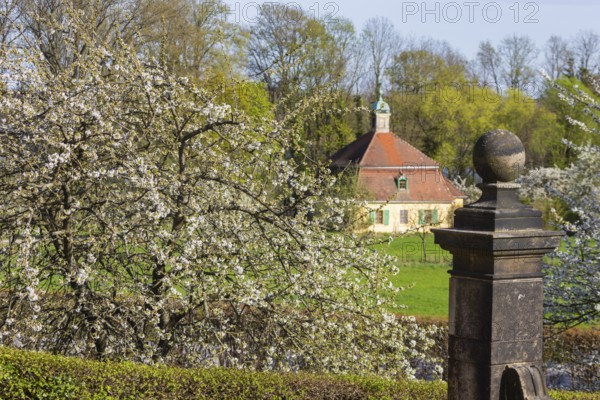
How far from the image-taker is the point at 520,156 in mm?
5234

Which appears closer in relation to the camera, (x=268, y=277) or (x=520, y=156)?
(x=520, y=156)

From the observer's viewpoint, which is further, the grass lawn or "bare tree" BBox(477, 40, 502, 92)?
"bare tree" BBox(477, 40, 502, 92)

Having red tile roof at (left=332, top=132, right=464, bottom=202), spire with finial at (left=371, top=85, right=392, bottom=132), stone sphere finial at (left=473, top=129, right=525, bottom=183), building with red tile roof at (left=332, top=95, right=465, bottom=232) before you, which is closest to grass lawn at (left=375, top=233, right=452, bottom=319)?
building with red tile roof at (left=332, top=95, right=465, bottom=232)

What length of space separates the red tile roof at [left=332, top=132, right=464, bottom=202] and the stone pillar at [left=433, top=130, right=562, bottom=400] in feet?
109

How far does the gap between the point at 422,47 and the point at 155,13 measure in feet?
101

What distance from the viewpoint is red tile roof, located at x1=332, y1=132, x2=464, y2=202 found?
39344 millimetres

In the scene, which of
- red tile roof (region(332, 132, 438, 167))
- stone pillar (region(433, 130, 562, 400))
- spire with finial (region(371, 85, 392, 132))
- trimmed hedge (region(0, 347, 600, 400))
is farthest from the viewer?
spire with finial (region(371, 85, 392, 132))

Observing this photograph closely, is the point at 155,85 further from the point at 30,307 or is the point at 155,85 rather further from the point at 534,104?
the point at 534,104

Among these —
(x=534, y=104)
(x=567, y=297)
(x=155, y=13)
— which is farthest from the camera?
(x=534, y=104)

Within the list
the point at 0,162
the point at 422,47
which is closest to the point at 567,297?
the point at 0,162

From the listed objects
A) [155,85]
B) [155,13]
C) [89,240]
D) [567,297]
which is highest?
[155,13]

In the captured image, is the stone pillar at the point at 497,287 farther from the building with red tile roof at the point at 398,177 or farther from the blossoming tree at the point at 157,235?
the building with red tile roof at the point at 398,177

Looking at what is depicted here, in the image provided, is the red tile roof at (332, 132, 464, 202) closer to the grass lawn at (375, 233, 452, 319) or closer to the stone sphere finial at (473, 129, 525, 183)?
the grass lawn at (375, 233, 452, 319)

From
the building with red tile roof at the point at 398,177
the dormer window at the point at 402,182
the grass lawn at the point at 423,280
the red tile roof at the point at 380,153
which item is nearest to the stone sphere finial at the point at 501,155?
the grass lawn at the point at 423,280
